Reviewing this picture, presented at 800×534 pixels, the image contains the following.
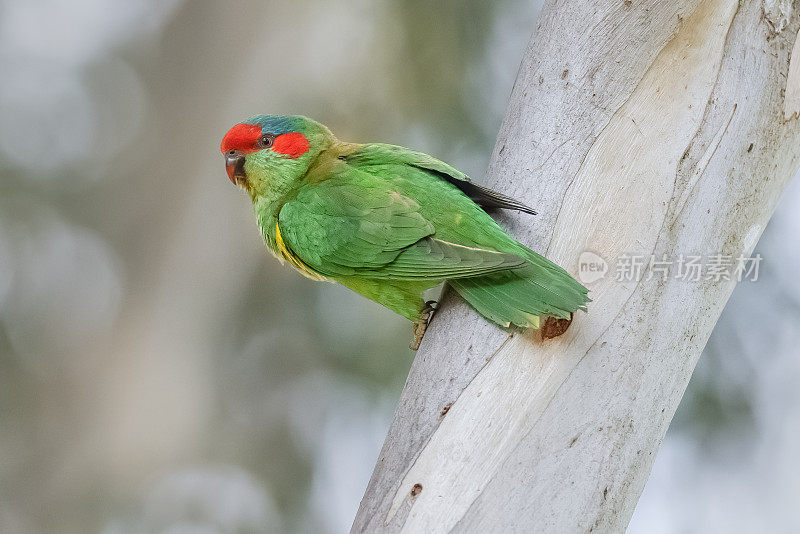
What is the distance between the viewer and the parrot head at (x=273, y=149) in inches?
101

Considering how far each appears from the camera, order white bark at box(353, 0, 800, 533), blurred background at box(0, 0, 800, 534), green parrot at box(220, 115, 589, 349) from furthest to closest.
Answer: blurred background at box(0, 0, 800, 534)
green parrot at box(220, 115, 589, 349)
white bark at box(353, 0, 800, 533)

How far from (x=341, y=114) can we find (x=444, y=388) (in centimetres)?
364

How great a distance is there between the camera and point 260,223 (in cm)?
266

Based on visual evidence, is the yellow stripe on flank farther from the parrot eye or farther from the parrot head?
the parrot eye

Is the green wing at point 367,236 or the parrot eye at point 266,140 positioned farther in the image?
the parrot eye at point 266,140

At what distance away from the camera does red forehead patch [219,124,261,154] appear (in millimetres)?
2625

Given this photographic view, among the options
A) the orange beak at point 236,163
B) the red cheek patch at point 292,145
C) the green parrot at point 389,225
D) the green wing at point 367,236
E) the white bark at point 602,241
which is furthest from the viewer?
the orange beak at point 236,163

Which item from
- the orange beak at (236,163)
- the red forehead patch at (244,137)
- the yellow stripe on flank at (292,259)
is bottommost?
the yellow stripe on flank at (292,259)

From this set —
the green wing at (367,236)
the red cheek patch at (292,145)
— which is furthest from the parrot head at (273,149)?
the green wing at (367,236)

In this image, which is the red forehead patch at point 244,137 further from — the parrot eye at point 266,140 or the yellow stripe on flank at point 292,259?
the yellow stripe on flank at point 292,259

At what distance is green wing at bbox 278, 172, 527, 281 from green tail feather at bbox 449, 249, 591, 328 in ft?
0.19

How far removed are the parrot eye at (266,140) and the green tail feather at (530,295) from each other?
1143mm

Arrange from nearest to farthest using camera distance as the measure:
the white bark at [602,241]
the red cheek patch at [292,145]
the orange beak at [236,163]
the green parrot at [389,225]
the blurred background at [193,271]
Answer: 1. the white bark at [602,241]
2. the green parrot at [389,225]
3. the red cheek patch at [292,145]
4. the orange beak at [236,163]
5. the blurred background at [193,271]

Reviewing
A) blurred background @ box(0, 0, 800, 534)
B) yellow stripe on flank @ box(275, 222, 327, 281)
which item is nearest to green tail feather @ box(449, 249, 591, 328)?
yellow stripe on flank @ box(275, 222, 327, 281)
